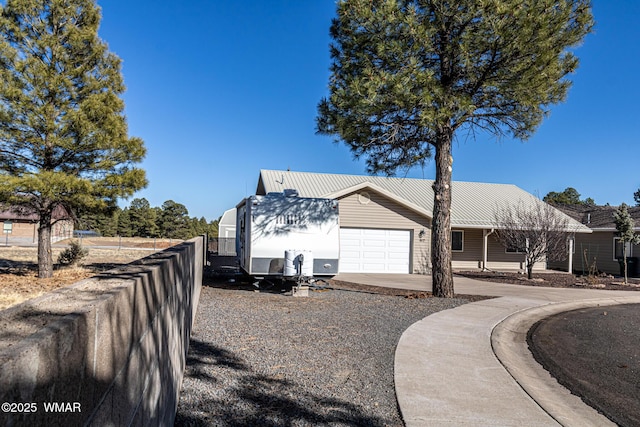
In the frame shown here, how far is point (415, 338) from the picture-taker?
7.33 meters

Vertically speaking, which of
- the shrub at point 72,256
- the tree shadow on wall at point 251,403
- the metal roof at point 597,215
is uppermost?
the metal roof at point 597,215

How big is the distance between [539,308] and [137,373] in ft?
37.3

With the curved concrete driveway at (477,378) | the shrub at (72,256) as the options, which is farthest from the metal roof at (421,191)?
the curved concrete driveway at (477,378)

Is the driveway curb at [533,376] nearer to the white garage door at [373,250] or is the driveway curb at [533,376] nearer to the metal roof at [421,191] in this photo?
the white garage door at [373,250]

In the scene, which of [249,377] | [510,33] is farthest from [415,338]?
[510,33]

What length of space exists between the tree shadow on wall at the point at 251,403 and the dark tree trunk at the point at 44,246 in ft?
40.1

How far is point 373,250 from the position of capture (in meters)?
21.2

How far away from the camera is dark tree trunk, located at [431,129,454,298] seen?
1244 centimetres

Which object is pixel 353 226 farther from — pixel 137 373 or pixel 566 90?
pixel 137 373

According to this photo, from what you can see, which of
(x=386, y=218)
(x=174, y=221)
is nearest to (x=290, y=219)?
(x=386, y=218)

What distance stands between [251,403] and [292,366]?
1.23 m

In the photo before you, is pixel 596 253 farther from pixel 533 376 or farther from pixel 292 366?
pixel 292 366

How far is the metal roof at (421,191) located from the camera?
22828 millimetres

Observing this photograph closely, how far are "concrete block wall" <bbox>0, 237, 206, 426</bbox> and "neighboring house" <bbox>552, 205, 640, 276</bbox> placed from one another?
25.3 meters
